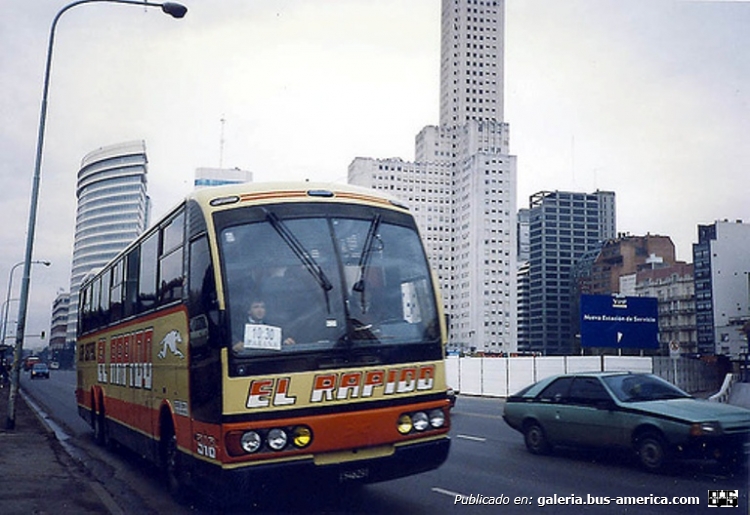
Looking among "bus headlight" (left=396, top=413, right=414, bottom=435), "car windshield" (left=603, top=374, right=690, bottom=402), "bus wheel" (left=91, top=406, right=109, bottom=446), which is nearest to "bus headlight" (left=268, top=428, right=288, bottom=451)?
"bus headlight" (left=396, top=413, right=414, bottom=435)

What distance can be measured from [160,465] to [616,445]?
6484mm

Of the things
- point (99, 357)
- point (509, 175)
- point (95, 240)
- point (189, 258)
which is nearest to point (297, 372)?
point (189, 258)

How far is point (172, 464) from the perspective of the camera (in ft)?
30.1

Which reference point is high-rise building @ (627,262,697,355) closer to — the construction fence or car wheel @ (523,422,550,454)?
the construction fence

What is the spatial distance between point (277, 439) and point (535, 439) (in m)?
7.26

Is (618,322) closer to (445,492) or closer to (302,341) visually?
(445,492)

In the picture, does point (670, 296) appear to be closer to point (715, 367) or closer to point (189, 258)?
point (715, 367)

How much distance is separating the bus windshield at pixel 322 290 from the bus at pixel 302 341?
13 millimetres

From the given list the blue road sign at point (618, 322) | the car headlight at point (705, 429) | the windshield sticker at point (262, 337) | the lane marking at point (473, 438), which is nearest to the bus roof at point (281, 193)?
the windshield sticker at point (262, 337)

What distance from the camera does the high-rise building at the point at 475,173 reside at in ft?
369

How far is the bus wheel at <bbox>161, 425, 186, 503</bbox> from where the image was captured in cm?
882

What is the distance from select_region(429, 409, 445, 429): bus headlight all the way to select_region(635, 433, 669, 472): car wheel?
423 centimetres

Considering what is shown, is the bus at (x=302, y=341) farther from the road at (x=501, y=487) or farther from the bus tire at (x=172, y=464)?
the road at (x=501, y=487)

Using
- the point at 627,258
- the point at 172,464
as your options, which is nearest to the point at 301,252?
the point at 172,464
